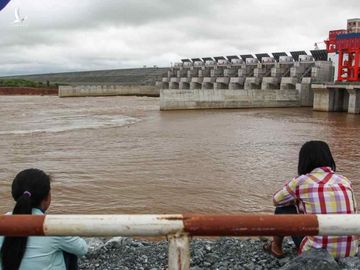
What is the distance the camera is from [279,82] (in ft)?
121

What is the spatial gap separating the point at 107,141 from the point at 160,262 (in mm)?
11574

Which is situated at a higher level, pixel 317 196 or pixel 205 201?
pixel 317 196

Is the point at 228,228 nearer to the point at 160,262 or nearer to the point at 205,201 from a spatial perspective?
the point at 160,262

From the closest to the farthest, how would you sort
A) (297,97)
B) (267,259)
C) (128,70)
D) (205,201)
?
(267,259) < (205,201) < (297,97) < (128,70)

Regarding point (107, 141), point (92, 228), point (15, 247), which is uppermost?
point (92, 228)

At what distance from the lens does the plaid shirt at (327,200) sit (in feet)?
9.07

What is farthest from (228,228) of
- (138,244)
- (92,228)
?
(138,244)

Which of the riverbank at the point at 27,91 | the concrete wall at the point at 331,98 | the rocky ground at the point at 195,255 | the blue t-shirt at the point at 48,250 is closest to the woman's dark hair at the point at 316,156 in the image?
the rocky ground at the point at 195,255

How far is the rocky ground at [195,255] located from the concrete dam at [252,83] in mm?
25304

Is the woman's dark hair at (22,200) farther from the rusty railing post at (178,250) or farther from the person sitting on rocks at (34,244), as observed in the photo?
the rusty railing post at (178,250)

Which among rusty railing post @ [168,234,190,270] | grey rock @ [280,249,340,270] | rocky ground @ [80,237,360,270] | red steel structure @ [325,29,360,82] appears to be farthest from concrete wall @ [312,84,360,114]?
rusty railing post @ [168,234,190,270]

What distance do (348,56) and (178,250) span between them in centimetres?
3416

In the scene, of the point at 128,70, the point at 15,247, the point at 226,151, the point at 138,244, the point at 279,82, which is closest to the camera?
the point at 15,247

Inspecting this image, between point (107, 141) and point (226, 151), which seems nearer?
point (226, 151)
